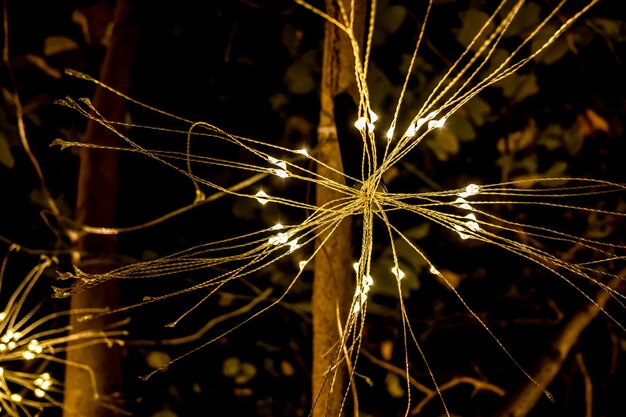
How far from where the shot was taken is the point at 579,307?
1.96 meters

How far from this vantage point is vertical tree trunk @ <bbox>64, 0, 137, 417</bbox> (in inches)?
65.4

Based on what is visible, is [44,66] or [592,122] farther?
[592,122]

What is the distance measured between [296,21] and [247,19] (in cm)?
22

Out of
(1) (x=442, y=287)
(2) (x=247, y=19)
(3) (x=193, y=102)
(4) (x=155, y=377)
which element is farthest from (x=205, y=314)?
(2) (x=247, y=19)

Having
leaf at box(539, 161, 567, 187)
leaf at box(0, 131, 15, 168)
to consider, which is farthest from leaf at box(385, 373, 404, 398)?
leaf at box(0, 131, 15, 168)

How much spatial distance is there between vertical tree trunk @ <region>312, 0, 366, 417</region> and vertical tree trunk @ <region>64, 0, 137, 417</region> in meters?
0.73

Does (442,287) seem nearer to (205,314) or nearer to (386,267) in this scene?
(386,267)

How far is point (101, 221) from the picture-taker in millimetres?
1734

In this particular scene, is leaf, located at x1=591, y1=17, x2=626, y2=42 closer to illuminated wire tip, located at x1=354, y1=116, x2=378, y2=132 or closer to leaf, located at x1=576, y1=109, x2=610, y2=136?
leaf, located at x1=576, y1=109, x2=610, y2=136

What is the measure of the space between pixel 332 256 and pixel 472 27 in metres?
1.28

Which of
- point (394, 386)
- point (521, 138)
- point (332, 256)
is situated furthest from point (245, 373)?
point (521, 138)

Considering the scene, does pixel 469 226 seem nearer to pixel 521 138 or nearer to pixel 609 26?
pixel 521 138

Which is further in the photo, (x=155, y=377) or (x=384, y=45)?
(x=155, y=377)

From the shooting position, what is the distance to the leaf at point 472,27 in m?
2.11
